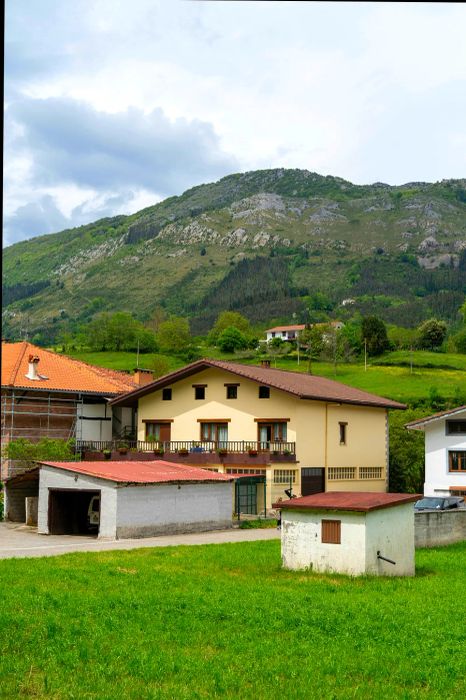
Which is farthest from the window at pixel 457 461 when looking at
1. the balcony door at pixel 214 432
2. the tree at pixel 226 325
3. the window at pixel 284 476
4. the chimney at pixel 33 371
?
the tree at pixel 226 325

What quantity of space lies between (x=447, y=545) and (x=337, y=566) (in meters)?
9.88

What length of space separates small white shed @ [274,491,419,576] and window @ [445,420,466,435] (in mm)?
23655

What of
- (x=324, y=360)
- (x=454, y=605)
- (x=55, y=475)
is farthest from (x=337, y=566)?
(x=324, y=360)

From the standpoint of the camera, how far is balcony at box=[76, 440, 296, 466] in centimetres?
4306

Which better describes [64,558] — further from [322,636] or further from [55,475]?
[322,636]

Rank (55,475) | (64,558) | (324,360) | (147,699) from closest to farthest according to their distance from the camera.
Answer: (147,699)
(64,558)
(55,475)
(324,360)

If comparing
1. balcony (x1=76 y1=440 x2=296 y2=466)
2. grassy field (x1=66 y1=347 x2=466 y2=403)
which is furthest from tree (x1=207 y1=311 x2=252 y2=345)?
balcony (x1=76 y1=440 x2=296 y2=466)

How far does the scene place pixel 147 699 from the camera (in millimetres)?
9453

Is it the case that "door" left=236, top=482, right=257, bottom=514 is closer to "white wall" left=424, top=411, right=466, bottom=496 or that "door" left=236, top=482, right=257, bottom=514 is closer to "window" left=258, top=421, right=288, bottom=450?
"window" left=258, top=421, right=288, bottom=450

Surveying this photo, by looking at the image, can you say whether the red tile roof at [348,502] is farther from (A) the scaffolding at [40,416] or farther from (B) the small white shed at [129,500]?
(A) the scaffolding at [40,416]

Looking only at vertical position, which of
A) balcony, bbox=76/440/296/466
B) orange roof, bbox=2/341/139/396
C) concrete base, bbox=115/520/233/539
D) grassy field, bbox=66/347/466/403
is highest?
grassy field, bbox=66/347/466/403

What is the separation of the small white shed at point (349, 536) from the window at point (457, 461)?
76.6 ft

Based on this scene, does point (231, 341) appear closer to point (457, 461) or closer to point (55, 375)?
point (55, 375)

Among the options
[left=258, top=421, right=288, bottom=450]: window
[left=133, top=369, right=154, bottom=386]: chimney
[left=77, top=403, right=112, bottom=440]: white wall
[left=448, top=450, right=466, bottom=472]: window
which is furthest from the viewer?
[left=133, top=369, right=154, bottom=386]: chimney
